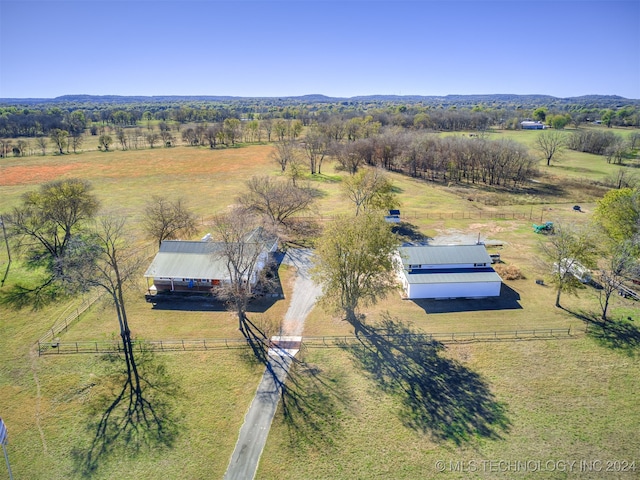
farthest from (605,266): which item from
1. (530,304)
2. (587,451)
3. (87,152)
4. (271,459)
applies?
(87,152)

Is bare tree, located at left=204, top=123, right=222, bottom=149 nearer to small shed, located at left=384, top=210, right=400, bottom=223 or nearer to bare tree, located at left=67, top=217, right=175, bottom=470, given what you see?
small shed, located at left=384, top=210, right=400, bottom=223

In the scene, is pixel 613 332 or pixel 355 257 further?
pixel 613 332

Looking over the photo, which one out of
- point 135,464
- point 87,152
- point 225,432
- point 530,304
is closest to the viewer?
point 135,464

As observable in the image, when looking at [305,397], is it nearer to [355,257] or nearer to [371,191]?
[355,257]

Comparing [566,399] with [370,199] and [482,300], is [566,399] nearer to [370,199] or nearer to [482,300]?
[482,300]

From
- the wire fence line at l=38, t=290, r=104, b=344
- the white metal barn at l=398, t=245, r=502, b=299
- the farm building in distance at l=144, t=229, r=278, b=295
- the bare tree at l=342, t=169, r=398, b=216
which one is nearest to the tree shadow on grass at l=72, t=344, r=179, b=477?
the wire fence line at l=38, t=290, r=104, b=344

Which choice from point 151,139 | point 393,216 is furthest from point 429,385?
point 151,139
